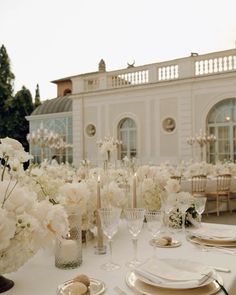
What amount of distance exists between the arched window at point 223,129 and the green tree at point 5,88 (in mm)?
15730

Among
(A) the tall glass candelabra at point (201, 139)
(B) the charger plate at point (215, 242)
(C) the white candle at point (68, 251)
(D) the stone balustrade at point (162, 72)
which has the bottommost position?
(B) the charger plate at point (215, 242)

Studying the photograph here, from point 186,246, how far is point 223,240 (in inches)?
7.7

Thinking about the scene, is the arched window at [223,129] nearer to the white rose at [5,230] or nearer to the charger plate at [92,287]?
the charger plate at [92,287]

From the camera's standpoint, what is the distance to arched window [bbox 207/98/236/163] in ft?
36.1

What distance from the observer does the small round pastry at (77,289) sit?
1204mm

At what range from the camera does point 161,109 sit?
12164 millimetres

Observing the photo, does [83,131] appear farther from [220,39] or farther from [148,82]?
[220,39]

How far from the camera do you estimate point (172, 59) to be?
12.0 metres

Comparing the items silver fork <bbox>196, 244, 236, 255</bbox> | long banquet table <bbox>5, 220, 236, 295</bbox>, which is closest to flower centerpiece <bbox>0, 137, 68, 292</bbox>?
long banquet table <bbox>5, 220, 236, 295</bbox>

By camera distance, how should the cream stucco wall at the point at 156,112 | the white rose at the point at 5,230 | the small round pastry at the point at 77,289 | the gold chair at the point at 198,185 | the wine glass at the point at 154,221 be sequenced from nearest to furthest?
Answer: the white rose at the point at 5,230 < the small round pastry at the point at 77,289 < the wine glass at the point at 154,221 < the gold chair at the point at 198,185 < the cream stucco wall at the point at 156,112

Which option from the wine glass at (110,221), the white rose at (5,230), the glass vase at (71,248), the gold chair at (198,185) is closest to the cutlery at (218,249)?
the wine glass at (110,221)

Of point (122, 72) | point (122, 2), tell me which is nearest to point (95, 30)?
point (122, 2)

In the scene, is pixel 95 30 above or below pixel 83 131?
above

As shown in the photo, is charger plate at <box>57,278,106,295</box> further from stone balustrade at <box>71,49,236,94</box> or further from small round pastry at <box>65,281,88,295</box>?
stone balustrade at <box>71,49,236,94</box>
